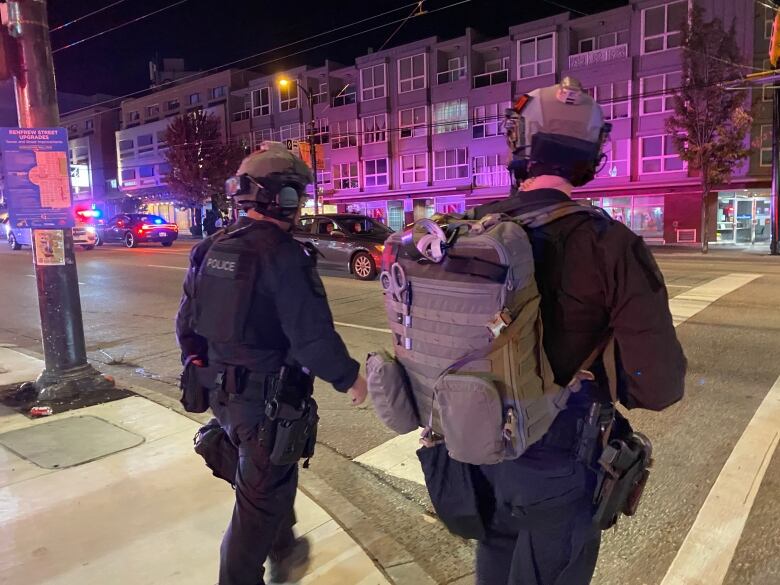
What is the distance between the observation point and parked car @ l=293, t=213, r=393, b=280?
13312mm

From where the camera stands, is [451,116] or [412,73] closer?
[451,116]

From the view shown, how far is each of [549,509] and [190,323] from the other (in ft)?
5.28

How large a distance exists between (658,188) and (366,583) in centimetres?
2885

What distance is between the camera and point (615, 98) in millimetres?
29219

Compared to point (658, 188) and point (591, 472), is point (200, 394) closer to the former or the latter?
point (591, 472)

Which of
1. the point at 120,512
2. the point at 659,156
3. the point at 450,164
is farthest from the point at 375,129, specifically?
the point at 120,512

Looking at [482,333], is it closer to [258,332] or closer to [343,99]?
[258,332]

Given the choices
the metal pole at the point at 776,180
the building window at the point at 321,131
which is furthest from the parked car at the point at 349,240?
the building window at the point at 321,131

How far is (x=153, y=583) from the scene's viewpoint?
9.12 ft

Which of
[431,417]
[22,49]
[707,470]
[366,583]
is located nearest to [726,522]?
[707,470]

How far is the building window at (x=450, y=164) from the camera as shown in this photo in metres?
34.5

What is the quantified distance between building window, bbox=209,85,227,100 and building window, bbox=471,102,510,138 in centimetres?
2246

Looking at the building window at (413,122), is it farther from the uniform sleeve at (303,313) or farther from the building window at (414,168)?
the uniform sleeve at (303,313)

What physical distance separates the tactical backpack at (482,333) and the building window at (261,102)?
4527cm
